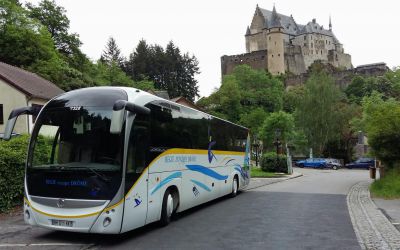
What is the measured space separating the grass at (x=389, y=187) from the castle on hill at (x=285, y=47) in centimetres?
11479

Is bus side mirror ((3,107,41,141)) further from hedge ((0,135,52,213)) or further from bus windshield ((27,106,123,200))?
hedge ((0,135,52,213))

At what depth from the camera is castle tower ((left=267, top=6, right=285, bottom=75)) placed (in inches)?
5266

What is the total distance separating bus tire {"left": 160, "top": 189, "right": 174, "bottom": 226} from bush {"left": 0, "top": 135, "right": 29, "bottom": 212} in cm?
501

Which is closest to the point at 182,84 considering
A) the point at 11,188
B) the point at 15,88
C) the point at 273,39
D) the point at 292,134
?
the point at 292,134

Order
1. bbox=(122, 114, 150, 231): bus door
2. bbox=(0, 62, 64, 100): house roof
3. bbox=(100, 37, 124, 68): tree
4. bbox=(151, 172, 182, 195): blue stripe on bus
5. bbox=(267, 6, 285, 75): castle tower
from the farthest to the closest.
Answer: bbox=(267, 6, 285, 75): castle tower < bbox=(100, 37, 124, 68): tree < bbox=(0, 62, 64, 100): house roof < bbox=(151, 172, 182, 195): blue stripe on bus < bbox=(122, 114, 150, 231): bus door

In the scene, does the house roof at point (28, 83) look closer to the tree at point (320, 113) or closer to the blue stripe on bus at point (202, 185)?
the blue stripe on bus at point (202, 185)

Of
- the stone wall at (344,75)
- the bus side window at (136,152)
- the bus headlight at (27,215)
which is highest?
the stone wall at (344,75)

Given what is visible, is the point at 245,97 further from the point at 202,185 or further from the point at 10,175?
the point at 10,175

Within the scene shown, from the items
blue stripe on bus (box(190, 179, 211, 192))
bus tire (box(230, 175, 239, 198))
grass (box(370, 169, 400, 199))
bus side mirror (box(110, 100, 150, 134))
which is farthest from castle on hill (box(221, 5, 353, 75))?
bus side mirror (box(110, 100, 150, 134))

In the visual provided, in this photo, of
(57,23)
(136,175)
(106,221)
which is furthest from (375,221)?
(57,23)

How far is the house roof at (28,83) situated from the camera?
107 feet

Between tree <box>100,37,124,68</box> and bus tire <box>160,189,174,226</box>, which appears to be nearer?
bus tire <box>160,189,174,226</box>

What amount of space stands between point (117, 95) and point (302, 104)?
66.3 m


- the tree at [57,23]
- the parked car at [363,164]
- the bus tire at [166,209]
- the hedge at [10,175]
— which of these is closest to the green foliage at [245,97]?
the parked car at [363,164]
